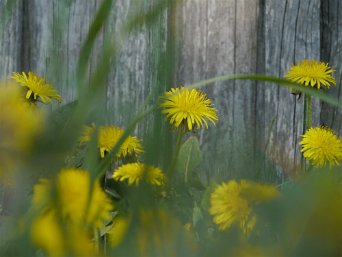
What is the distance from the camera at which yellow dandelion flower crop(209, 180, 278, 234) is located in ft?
1.81

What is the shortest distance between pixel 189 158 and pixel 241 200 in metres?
0.91

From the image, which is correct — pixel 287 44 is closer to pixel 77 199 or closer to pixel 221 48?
pixel 221 48

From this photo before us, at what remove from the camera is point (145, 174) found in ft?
1.83

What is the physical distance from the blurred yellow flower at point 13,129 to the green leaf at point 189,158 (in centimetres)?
71

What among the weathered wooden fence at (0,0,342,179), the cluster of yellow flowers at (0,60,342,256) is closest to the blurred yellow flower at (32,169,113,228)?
the cluster of yellow flowers at (0,60,342,256)

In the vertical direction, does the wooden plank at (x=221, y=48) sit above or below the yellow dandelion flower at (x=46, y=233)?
above

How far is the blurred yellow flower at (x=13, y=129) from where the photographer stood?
627 mm

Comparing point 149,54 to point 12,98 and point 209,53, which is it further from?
point 209,53

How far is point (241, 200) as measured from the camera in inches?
22.5

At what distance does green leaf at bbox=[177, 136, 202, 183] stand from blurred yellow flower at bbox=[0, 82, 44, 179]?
27.9 inches

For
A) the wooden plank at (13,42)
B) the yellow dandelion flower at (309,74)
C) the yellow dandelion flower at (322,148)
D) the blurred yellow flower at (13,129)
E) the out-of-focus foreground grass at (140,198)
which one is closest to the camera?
the out-of-focus foreground grass at (140,198)

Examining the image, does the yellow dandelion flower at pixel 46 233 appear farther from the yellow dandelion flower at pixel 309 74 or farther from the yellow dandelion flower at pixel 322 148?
the yellow dandelion flower at pixel 309 74

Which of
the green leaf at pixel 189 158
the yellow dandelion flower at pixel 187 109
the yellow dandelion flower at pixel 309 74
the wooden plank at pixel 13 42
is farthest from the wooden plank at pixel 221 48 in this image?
the yellow dandelion flower at pixel 187 109

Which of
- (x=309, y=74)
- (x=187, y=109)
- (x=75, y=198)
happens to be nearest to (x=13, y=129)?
(x=75, y=198)
